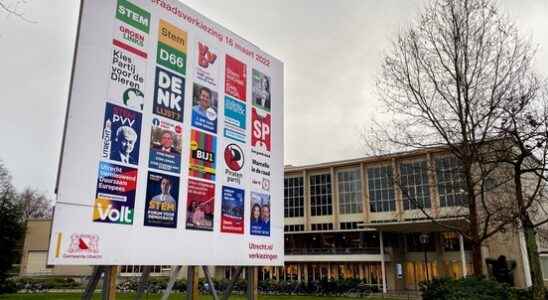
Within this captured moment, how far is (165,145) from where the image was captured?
5895 mm

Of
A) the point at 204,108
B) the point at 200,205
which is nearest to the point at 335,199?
the point at 204,108

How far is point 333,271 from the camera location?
36.9 metres

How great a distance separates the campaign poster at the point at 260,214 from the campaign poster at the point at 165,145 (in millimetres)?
1852

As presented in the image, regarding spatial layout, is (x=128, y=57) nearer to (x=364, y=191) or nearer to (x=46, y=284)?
(x=46, y=284)

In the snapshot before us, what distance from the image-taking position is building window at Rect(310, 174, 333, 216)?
41.9 meters

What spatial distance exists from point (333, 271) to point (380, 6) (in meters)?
29.3

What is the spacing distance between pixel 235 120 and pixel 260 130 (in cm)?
73

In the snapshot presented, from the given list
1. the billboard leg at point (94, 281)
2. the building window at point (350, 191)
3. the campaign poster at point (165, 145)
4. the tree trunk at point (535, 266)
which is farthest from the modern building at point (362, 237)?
the billboard leg at point (94, 281)

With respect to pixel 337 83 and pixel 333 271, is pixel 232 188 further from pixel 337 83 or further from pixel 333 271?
pixel 333 271

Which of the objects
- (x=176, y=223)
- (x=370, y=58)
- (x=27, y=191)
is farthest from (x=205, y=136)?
(x=27, y=191)

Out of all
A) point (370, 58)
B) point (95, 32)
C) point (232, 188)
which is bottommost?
point (232, 188)

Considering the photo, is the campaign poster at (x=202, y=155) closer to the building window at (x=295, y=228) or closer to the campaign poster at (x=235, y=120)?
the campaign poster at (x=235, y=120)

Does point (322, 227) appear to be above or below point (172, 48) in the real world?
below

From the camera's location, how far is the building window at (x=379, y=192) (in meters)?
37.8
